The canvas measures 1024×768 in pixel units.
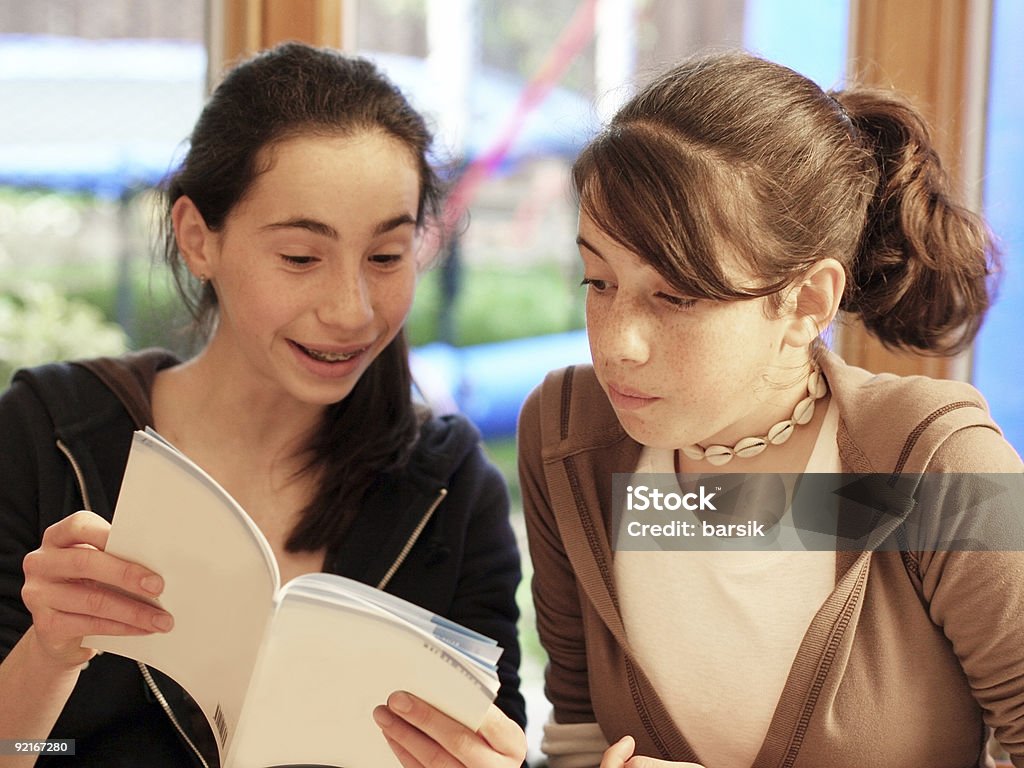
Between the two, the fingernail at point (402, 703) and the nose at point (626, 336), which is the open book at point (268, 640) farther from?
the nose at point (626, 336)

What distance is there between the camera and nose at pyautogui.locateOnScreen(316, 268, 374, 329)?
4.56ft

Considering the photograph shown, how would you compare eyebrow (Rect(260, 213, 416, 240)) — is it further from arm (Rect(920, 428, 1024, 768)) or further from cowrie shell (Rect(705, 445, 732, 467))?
arm (Rect(920, 428, 1024, 768))

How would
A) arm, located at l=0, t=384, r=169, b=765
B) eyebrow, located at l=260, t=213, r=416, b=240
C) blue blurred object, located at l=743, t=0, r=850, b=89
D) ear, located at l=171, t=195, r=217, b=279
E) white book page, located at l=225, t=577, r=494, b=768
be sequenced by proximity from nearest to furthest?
1. white book page, located at l=225, t=577, r=494, b=768
2. arm, located at l=0, t=384, r=169, b=765
3. eyebrow, located at l=260, t=213, r=416, b=240
4. ear, located at l=171, t=195, r=217, b=279
5. blue blurred object, located at l=743, t=0, r=850, b=89

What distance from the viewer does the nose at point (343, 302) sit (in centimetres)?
139

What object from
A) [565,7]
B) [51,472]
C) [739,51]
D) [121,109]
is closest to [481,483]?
[51,472]

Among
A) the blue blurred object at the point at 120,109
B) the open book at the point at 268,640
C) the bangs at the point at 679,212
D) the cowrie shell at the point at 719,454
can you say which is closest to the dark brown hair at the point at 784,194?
the bangs at the point at 679,212

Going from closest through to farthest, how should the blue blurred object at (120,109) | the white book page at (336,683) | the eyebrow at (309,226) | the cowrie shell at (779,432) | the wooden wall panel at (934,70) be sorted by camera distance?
the white book page at (336,683), the cowrie shell at (779,432), the eyebrow at (309,226), the wooden wall panel at (934,70), the blue blurred object at (120,109)

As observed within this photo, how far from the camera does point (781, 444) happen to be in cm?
130

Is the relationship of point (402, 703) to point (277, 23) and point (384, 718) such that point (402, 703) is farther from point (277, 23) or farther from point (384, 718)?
point (277, 23)

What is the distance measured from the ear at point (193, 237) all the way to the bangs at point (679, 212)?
0.60 metres

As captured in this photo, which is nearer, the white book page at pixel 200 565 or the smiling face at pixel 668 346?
the white book page at pixel 200 565

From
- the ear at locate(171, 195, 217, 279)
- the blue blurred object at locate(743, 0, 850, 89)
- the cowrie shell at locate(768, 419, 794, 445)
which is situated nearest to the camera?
the cowrie shell at locate(768, 419, 794, 445)

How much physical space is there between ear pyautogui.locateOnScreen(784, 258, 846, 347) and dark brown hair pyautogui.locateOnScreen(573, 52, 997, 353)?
21mm

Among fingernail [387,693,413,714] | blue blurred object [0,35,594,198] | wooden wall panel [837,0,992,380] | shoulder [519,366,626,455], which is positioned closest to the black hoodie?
shoulder [519,366,626,455]
